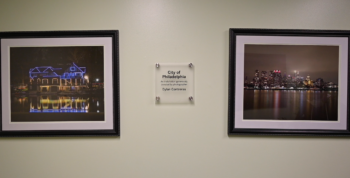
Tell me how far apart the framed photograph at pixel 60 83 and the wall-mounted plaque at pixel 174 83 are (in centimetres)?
28

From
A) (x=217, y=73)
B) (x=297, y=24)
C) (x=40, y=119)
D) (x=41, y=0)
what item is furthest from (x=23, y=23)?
(x=297, y=24)

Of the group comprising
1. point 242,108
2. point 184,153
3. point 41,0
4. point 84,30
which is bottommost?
point 184,153

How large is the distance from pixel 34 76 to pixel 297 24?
1.79 metres

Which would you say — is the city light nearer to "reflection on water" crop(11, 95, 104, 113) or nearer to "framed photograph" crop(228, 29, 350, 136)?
"framed photograph" crop(228, 29, 350, 136)

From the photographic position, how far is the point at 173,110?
3.84 ft

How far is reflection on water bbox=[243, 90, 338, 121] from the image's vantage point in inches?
45.2

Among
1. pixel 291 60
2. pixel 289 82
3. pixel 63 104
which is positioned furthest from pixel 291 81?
pixel 63 104

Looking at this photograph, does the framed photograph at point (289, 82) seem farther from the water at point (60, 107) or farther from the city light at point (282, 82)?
the water at point (60, 107)

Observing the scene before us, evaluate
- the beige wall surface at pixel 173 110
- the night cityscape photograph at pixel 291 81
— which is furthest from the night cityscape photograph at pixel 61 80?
the night cityscape photograph at pixel 291 81

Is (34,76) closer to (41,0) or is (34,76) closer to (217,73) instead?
(41,0)

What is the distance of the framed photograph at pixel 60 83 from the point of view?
115 centimetres

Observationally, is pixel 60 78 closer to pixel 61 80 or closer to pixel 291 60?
pixel 61 80

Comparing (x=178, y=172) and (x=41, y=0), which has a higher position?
(x=41, y=0)

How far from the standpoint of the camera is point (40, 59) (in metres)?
1.15
